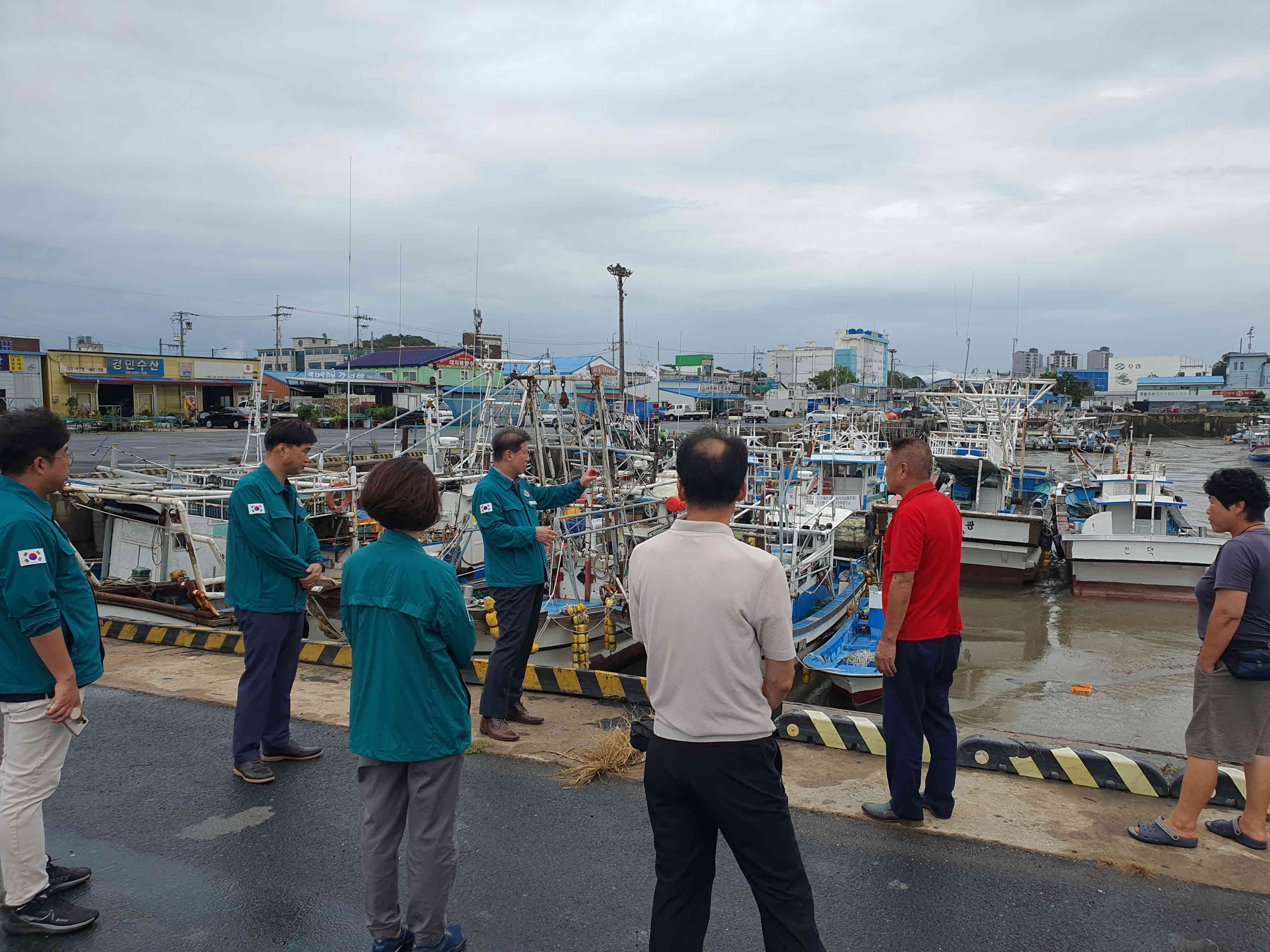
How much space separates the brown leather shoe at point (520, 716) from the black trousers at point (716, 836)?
9.30ft

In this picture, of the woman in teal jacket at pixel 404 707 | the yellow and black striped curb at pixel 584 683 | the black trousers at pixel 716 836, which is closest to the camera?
the black trousers at pixel 716 836

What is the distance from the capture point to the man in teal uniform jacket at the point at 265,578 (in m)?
4.27

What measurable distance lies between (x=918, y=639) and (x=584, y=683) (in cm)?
275

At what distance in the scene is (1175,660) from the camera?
12969 millimetres

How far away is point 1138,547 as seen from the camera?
1578 cm

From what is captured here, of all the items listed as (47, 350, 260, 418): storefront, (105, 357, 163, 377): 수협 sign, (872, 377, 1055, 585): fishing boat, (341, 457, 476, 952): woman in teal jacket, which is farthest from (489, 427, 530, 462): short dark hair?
(105, 357, 163, 377): 수협 sign

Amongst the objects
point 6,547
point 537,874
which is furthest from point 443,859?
point 6,547

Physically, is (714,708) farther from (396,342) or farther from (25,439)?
(396,342)

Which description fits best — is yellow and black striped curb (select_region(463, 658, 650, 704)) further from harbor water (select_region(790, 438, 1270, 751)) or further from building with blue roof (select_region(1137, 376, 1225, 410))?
building with blue roof (select_region(1137, 376, 1225, 410))

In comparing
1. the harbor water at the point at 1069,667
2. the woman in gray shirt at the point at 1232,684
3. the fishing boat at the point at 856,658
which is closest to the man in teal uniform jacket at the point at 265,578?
the harbor water at the point at 1069,667

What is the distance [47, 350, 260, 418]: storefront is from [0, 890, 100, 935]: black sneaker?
4696cm

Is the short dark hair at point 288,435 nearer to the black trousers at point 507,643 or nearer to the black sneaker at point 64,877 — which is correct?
the black trousers at point 507,643

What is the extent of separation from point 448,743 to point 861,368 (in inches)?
4756

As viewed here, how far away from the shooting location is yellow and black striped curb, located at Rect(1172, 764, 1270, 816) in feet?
13.4
